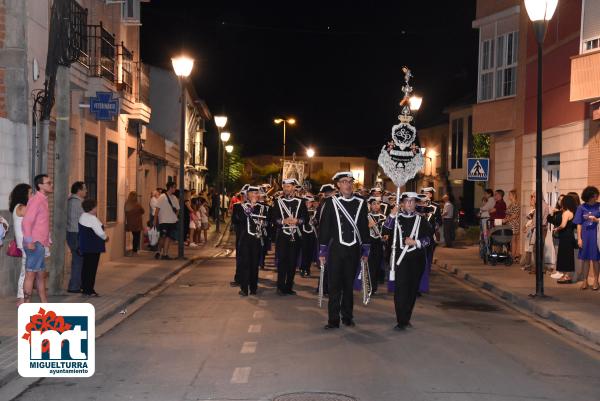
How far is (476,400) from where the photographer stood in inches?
276

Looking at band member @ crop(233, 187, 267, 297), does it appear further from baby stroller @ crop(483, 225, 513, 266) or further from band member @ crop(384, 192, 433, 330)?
baby stroller @ crop(483, 225, 513, 266)

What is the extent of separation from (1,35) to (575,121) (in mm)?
11987

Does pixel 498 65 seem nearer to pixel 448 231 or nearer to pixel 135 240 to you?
pixel 448 231

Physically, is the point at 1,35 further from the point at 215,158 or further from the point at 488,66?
the point at 215,158

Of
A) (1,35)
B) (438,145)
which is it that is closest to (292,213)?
(1,35)

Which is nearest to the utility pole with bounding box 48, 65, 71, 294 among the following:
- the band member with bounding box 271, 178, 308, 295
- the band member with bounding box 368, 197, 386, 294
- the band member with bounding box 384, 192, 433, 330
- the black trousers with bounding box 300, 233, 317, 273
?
the band member with bounding box 271, 178, 308, 295

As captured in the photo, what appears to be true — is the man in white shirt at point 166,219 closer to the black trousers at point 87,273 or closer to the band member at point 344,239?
the black trousers at point 87,273

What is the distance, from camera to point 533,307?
13.2 meters

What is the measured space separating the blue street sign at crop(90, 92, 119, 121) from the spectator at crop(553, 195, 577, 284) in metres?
9.36

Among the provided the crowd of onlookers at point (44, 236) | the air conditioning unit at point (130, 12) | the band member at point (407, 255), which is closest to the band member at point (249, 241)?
the crowd of onlookers at point (44, 236)

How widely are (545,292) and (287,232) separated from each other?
15.6ft

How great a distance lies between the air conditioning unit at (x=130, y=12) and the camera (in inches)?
878

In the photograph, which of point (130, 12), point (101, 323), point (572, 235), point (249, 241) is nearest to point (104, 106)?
point (249, 241)

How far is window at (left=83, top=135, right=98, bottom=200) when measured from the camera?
745 inches
